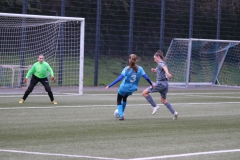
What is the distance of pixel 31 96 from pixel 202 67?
43.1 feet

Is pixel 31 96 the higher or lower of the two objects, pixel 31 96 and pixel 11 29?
the lower

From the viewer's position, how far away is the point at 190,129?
42.2 ft

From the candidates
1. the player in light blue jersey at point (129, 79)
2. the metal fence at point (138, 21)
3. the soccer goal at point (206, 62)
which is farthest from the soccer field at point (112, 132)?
the soccer goal at point (206, 62)

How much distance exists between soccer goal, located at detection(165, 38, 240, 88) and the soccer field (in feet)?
38.4

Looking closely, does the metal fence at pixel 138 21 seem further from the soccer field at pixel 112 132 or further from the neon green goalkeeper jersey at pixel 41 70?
the soccer field at pixel 112 132

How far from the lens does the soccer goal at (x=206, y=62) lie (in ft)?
101

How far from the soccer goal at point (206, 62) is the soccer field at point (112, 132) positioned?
38.4 ft

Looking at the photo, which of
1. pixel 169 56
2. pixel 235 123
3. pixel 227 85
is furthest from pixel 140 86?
pixel 235 123

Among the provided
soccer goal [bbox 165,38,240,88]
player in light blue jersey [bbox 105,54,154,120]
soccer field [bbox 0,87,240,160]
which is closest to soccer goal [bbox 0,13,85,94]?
soccer field [bbox 0,87,240,160]

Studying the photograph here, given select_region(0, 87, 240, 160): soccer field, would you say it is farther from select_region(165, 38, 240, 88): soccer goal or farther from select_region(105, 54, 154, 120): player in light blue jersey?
select_region(165, 38, 240, 88): soccer goal

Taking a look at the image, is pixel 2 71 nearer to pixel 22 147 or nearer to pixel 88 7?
pixel 88 7

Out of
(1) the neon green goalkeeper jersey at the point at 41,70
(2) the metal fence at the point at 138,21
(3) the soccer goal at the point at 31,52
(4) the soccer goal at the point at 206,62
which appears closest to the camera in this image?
(1) the neon green goalkeeper jersey at the point at 41,70

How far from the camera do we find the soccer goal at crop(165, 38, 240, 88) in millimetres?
30828

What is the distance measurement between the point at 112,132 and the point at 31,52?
14.0m
